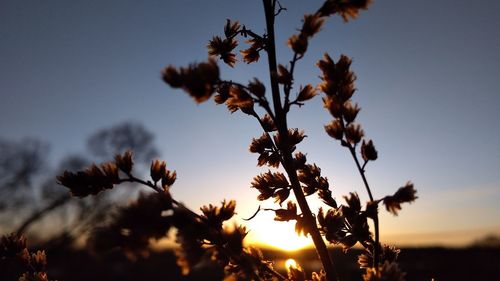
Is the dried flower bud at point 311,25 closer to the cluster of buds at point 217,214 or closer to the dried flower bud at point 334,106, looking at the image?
the dried flower bud at point 334,106

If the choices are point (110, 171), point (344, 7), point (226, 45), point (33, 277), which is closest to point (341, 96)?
point (344, 7)

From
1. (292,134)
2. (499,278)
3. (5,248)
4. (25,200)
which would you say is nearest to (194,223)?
(292,134)

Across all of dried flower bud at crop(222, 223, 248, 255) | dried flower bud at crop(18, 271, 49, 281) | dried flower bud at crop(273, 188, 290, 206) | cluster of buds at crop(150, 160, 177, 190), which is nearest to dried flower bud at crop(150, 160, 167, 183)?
cluster of buds at crop(150, 160, 177, 190)

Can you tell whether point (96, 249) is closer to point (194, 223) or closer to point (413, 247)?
point (194, 223)

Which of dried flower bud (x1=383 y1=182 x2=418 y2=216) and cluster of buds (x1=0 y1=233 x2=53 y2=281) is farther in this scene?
cluster of buds (x1=0 y1=233 x2=53 y2=281)

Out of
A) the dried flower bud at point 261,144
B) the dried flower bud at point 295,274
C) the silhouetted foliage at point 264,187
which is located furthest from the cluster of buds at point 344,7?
the dried flower bud at point 295,274

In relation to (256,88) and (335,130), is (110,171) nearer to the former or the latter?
(256,88)

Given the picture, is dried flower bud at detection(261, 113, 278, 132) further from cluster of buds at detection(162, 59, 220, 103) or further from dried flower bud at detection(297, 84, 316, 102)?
cluster of buds at detection(162, 59, 220, 103)
